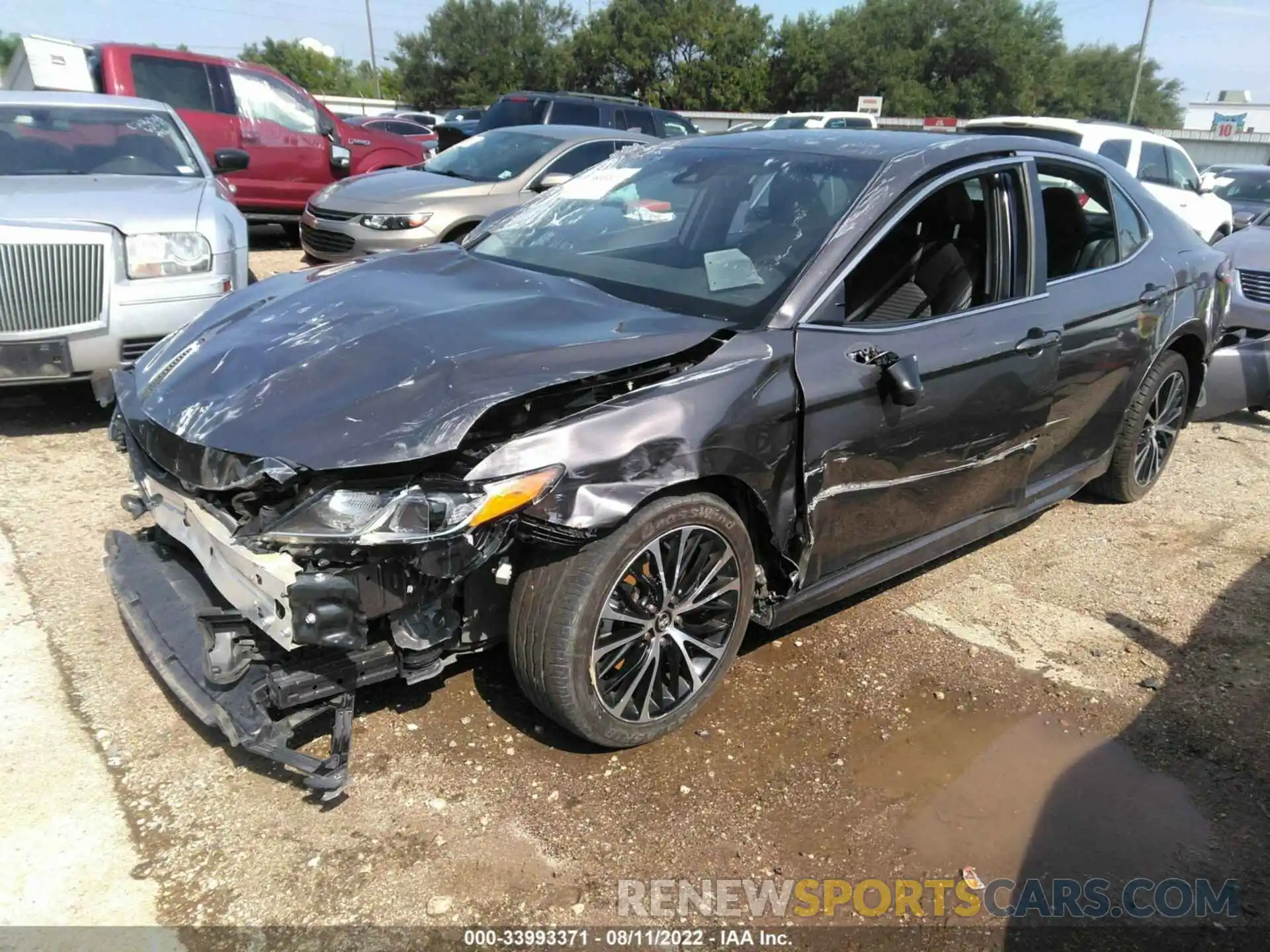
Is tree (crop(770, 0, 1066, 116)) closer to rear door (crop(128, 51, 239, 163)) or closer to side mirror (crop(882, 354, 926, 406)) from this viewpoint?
rear door (crop(128, 51, 239, 163))

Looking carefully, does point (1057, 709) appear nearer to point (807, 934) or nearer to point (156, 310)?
point (807, 934)

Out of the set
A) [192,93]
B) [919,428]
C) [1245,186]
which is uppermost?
[192,93]

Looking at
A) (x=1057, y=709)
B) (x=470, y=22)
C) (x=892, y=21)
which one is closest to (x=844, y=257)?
(x=1057, y=709)

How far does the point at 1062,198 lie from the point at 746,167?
1475mm

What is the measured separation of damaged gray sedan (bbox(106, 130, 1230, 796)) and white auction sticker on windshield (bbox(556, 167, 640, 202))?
0.12 ft

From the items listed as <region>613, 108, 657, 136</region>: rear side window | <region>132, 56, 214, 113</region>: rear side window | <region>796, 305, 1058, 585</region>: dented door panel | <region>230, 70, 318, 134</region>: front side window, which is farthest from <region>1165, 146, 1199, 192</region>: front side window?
<region>132, 56, 214, 113</region>: rear side window

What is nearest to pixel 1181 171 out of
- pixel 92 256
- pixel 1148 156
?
pixel 1148 156

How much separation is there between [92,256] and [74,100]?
221 cm

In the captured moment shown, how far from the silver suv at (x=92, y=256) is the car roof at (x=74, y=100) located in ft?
0.33

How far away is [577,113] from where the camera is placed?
12.9 metres

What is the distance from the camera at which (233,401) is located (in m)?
2.64

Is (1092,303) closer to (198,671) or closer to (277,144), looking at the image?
(198,671)

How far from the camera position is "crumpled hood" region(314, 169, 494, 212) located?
26.6 feet

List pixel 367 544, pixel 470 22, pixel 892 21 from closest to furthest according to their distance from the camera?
pixel 367 544 → pixel 892 21 → pixel 470 22
